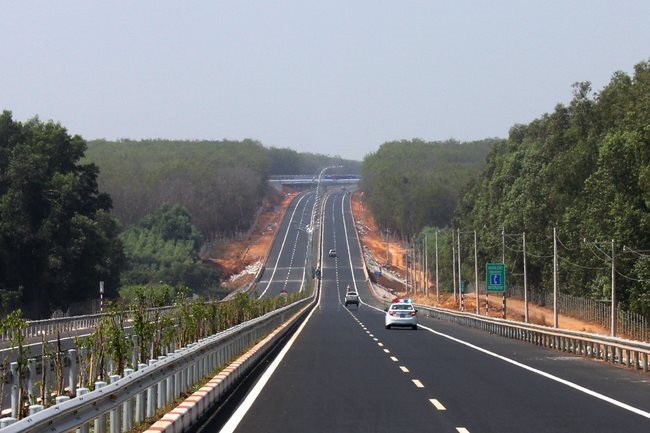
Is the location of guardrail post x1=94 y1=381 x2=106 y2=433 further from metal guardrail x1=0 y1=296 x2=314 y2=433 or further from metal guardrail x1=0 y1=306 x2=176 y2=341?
metal guardrail x1=0 y1=306 x2=176 y2=341

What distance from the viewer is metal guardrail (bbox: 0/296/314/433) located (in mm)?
9922

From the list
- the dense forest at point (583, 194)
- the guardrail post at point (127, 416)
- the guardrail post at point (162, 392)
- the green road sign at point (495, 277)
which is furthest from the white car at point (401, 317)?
the guardrail post at point (127, 416)

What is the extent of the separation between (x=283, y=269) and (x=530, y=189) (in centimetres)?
7221

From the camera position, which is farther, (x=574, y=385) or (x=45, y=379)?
(x=574, y=385)

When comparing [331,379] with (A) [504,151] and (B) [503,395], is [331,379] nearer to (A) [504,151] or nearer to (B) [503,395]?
(B) [503,395]

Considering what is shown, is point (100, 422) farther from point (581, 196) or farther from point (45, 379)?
point (581, 196)

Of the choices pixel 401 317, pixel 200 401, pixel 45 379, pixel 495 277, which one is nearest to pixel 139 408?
pixel 45 379

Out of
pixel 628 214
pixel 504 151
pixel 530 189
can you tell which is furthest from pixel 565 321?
pixel 504 151

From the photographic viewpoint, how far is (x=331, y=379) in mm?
26844

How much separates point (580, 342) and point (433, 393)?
18.6m

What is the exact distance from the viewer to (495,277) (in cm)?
7900

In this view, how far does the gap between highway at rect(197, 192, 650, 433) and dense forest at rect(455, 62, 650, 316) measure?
93.4 feet

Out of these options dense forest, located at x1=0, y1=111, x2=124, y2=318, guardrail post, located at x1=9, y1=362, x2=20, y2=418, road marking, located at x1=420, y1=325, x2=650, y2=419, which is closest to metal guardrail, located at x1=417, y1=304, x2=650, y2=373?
road marking, located at x1=420, y1=325, x2=650, y2=419

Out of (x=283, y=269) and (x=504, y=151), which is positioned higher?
(x=504, y=151)
